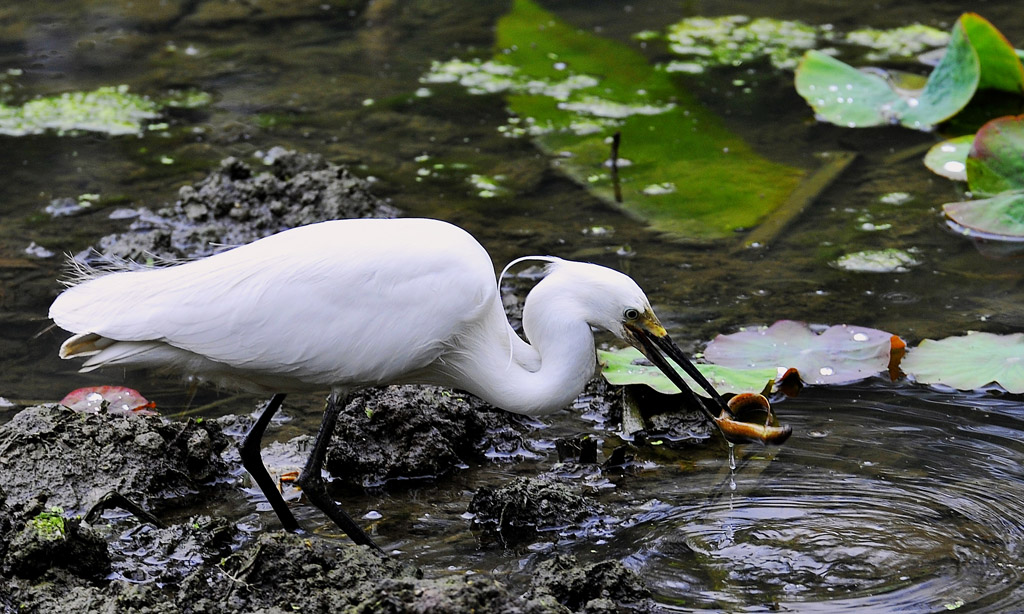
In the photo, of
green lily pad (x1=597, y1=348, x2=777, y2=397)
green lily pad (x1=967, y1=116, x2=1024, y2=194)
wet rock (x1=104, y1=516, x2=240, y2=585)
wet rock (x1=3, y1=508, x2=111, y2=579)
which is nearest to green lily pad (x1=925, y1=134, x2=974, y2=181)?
green lily pad (x1=967, y1=116, x2=1024, y2=194)

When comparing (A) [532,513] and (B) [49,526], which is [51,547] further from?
(A) [532,513]

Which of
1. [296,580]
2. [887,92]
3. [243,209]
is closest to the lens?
[296,580]

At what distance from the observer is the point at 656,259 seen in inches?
255

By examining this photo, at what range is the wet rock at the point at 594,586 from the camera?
11.2 ft

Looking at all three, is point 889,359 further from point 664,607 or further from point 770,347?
point 664,607

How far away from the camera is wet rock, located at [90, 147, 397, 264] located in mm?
6520

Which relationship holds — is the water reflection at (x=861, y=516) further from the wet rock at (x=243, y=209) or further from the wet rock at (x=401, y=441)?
the wet rock at (x=243, y=209)

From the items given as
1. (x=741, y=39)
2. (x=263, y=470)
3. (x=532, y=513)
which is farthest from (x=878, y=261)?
(x=741, y=39)

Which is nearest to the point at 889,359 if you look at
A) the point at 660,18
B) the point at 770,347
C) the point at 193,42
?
the point at 770,347

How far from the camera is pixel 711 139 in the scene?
824cm

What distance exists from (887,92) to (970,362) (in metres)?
3.86

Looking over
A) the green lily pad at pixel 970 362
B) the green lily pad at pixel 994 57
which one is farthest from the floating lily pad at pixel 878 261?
the green lily pad at pixel 994 57

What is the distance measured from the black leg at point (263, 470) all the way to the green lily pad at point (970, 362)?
2.74 metres

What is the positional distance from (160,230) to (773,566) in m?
4.22
